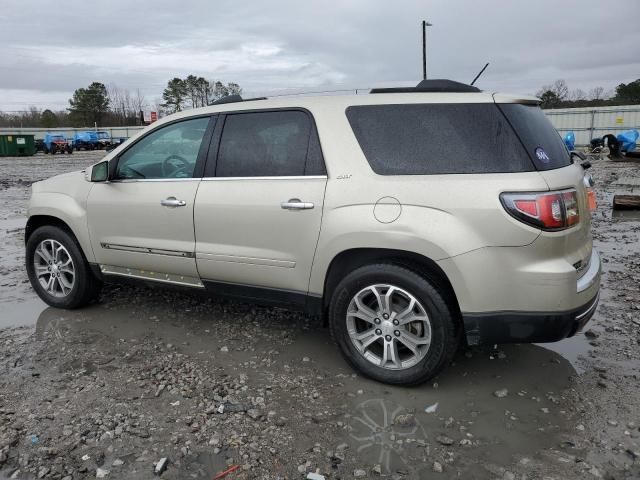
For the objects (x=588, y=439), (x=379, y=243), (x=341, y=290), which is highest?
(x=379, y=243)

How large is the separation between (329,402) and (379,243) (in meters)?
1.04

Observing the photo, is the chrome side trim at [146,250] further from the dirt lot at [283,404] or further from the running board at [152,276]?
the dirt lot at [283,404]

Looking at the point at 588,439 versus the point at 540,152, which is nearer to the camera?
the point at 588,439

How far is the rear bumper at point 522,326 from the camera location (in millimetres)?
3049

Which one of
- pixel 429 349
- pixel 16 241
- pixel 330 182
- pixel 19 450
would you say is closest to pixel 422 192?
pixel 330 182

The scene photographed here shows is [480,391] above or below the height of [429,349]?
below

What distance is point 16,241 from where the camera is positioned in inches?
317

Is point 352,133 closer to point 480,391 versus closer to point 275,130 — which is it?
point 275,130

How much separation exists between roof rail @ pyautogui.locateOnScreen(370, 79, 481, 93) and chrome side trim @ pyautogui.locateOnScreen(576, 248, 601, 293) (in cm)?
133

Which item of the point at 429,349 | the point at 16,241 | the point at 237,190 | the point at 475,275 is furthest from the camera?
the point at 16,241

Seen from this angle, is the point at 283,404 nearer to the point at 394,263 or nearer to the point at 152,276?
the point at 394,263

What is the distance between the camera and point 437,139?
3271 mm

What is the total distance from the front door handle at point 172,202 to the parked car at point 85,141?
160ft

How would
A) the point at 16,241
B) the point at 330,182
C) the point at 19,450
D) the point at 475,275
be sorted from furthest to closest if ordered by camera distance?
the point at 16,241 → the point at 330,182 → the point at 475,275 → the point at 19,450
